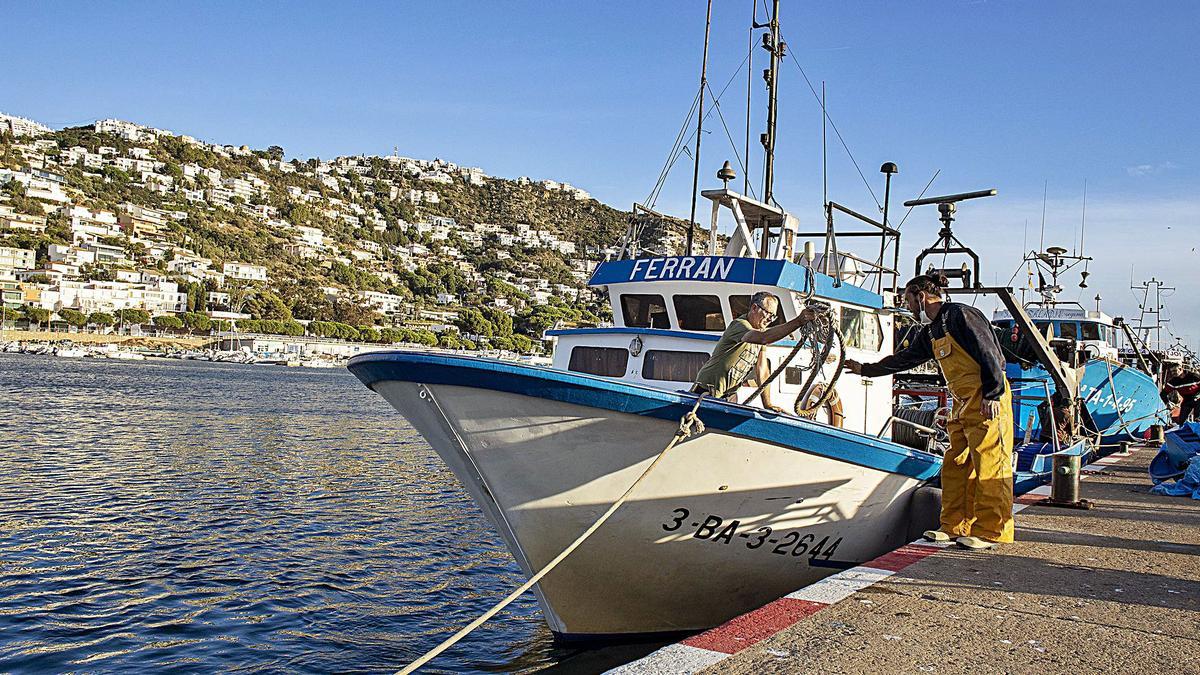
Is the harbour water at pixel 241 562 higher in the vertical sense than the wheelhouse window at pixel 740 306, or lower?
lower

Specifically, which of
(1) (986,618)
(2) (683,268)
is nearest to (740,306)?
(2) (683,268)

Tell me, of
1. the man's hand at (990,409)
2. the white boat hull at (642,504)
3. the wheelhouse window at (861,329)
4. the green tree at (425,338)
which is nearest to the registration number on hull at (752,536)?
the white boat hull at (642,504)

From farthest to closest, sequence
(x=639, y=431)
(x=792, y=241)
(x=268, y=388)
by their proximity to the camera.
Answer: (x=268, y=388) → (x=792, y=241) → (x=639, y=431)

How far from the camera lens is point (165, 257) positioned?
6358 inches

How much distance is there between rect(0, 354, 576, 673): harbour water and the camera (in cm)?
818

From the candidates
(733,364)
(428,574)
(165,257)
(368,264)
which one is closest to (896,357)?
(733,364)

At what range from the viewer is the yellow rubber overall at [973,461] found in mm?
6402

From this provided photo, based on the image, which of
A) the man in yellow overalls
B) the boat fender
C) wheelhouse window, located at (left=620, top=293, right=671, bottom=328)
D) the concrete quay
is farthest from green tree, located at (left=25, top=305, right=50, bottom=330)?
the concrete quay

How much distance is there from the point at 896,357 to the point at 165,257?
6825 inches

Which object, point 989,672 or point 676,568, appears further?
point 676,568

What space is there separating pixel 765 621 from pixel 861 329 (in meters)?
5.85

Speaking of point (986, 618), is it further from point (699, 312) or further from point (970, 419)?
point (699, 312)

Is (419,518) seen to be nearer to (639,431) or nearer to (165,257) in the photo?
(639,431)

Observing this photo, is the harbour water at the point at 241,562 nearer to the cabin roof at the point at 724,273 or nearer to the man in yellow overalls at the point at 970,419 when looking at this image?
the man in yellow overalls at the point at 970,419
